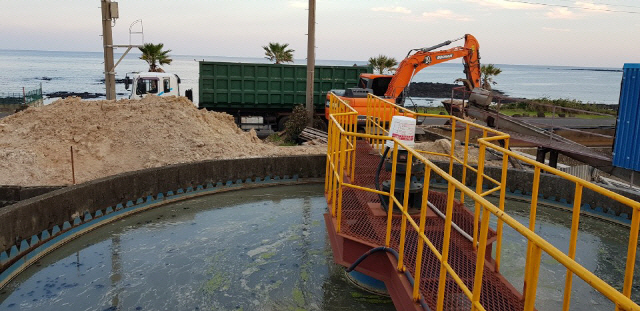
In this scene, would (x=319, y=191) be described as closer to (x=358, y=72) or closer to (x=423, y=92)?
(x=358, y=72)

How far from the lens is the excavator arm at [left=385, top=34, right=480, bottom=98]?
56.4 ft

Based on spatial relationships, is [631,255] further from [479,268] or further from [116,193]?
[116,193]

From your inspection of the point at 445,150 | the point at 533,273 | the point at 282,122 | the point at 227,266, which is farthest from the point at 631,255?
the point at 282,122

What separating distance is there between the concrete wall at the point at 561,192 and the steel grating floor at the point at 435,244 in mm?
4545

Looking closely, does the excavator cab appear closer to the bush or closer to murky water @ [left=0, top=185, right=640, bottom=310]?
the bush

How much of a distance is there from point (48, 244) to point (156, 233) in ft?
5.31

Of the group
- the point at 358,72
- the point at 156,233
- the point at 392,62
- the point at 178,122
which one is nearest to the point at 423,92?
the point at 392,62

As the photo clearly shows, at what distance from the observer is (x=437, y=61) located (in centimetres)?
1745

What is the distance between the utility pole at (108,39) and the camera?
50.0ft

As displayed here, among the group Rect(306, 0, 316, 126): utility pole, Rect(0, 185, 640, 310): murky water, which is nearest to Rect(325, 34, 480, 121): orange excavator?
Rect(306, 0, 316, 126): utility pole

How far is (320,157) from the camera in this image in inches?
476

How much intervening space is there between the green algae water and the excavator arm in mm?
9424

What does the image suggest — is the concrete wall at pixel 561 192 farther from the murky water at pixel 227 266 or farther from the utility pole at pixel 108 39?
the utility pole at pixel 108 39

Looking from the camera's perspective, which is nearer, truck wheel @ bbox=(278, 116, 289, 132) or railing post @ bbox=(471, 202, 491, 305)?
railing post @ bbox=(471, 202, 491, 305)
